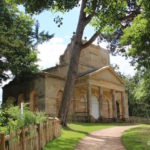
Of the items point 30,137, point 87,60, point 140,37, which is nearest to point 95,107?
point 87,60

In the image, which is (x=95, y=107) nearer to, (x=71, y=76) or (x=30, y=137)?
(x=71, y=76)

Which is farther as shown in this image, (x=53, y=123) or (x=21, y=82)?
(x=21, y=82)

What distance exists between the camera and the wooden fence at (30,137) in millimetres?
8211

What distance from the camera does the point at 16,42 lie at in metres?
30.5

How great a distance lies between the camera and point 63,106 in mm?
24969

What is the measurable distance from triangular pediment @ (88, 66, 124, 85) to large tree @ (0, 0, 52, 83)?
7831 mm

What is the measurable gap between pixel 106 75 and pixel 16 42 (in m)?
14.6

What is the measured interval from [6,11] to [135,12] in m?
15.0

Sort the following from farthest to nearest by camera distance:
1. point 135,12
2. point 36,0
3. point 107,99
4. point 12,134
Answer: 1. point 107,99
2. point 135,12
3. point 36,0
4. point 12,134

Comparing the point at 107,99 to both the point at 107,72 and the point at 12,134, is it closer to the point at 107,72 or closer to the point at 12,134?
the point at 107,72

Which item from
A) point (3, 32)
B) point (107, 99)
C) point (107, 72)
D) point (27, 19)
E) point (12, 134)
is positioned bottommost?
point (12, 134)

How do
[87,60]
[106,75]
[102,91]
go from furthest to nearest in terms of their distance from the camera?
[87,60] < [102,91] < [106,75]

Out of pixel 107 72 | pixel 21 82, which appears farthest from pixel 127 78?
pixel 21 82

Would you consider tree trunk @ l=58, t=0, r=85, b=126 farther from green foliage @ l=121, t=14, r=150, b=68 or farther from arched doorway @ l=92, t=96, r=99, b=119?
arched doorway @ l=92, t=96, r=99, b=119
